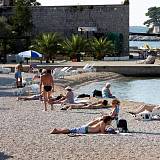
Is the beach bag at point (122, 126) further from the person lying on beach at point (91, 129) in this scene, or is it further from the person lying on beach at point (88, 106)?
the person lying on beach at point (88, 106)

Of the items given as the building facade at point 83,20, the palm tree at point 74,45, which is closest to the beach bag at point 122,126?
the palm tree at point 74,45

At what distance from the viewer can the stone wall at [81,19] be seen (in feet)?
198

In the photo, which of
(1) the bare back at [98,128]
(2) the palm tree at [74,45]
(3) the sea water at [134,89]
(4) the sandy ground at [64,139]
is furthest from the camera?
(2) the palm tree at [74,45]

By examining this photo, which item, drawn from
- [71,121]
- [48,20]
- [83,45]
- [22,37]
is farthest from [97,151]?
[48,20]

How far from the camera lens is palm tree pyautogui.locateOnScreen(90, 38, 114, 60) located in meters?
53.8

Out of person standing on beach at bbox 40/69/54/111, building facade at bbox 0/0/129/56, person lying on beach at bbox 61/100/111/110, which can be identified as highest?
building facade at bbox 0/0/129/56

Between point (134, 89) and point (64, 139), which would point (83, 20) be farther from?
point (64, 139)

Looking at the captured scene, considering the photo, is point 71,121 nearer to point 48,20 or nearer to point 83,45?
point 83,45

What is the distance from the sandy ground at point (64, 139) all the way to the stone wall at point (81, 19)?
4153 centimetres

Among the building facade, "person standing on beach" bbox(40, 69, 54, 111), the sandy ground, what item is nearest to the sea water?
"person standing on beach" bbox(40, 69, 54, 111)

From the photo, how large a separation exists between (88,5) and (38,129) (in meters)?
47.7

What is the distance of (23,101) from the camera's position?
882 inches

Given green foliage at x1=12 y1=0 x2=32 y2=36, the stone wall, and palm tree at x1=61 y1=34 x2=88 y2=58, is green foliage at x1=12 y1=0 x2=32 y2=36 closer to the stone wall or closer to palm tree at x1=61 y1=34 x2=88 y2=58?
the stone wall

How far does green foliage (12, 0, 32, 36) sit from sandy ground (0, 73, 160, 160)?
128 ft
